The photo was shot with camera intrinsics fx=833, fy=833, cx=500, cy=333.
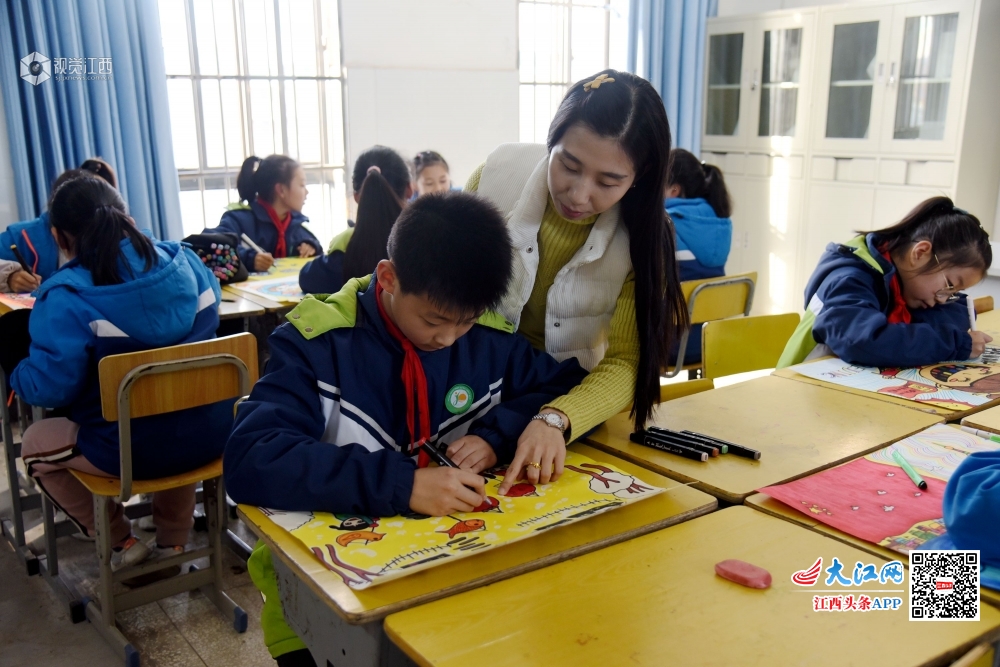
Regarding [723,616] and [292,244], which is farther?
[292,244]

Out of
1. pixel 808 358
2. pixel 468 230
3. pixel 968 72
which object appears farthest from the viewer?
pixel 968 72

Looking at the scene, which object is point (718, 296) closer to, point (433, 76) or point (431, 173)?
point (431, 173)

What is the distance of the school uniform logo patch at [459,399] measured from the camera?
4.38 ft

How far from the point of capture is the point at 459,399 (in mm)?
1345

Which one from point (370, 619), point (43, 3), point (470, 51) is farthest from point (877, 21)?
point (370, 619)

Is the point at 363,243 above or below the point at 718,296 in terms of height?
above

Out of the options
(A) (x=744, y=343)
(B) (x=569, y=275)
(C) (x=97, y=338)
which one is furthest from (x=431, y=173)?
(B) (x=569, y=275)

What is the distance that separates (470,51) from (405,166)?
6.26ft

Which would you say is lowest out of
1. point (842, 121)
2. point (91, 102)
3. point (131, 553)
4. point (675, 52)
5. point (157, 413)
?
point (131, 553)

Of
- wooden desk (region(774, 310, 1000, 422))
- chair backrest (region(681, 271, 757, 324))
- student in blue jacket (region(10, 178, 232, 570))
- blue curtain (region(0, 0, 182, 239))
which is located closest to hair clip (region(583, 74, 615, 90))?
wooden desk (region(774, 310, 1000, 422))

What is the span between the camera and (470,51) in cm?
468

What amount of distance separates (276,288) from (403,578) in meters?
2.21

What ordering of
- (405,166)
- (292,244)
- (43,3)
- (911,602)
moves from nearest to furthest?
(911,602), (405,166), (43,3), (292,244)

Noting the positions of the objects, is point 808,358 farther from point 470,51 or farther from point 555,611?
point 470,51
